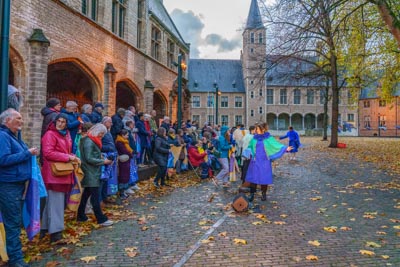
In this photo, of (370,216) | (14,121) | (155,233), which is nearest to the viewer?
(14,121)

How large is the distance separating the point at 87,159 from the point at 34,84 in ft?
20.2

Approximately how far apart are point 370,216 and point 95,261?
196 inches

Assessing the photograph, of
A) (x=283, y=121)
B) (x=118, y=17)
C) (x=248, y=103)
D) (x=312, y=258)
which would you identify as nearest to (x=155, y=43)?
(x=118, y=17)

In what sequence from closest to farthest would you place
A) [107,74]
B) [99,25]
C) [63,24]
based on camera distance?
[63,24] → [99,25] → [107,74]

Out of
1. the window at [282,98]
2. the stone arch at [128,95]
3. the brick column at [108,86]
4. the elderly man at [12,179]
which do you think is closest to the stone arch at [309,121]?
the window at [282,98]

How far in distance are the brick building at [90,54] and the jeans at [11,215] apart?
7071 millimetres

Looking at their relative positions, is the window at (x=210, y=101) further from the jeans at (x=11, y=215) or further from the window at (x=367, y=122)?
the jeans at (x=11, y=215)

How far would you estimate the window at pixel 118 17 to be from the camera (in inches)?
639

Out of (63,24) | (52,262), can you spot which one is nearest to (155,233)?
(52,262)

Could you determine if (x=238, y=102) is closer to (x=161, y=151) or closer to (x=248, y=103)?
(x=248, y=103)

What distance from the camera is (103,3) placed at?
1473 cm

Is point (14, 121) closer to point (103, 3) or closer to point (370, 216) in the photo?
point (370, 216)

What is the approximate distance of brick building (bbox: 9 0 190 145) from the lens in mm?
9906

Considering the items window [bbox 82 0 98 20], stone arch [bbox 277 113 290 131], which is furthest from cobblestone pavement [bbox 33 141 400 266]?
stone arch [bbox 277 113 290 131]
